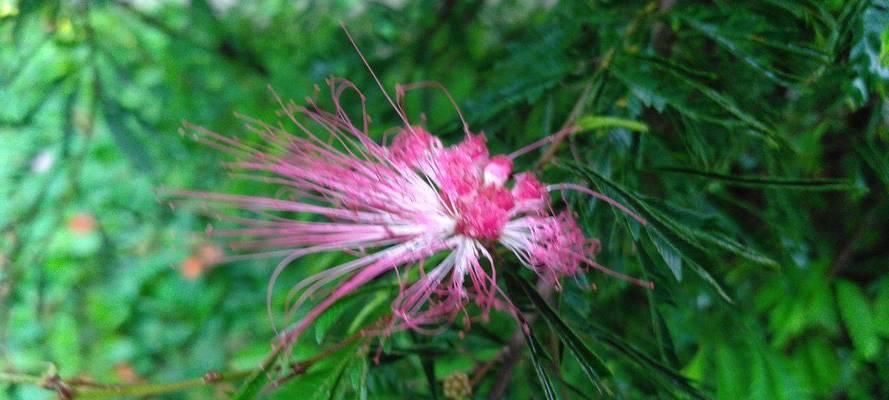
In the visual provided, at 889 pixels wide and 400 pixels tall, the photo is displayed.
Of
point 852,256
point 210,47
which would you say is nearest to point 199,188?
point 210,47

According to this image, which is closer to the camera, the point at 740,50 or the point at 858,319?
the point at 740,50

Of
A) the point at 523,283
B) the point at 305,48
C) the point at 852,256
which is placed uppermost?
the point at 305,48

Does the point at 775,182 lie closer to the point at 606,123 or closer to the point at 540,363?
the point at 606,123

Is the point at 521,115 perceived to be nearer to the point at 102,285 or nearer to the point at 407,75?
the point at 407,75

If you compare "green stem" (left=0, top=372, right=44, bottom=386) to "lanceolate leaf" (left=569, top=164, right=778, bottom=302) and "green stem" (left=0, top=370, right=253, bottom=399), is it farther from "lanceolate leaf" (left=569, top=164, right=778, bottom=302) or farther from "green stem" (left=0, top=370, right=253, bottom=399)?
"lanceolate leaf" (left=569, top=164, right=778, bottom=302)

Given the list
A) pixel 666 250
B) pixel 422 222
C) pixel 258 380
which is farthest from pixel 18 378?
pixel 666 250

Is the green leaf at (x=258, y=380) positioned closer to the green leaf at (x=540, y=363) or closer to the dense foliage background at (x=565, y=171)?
the dense foliage background at (x=565, y=171)
